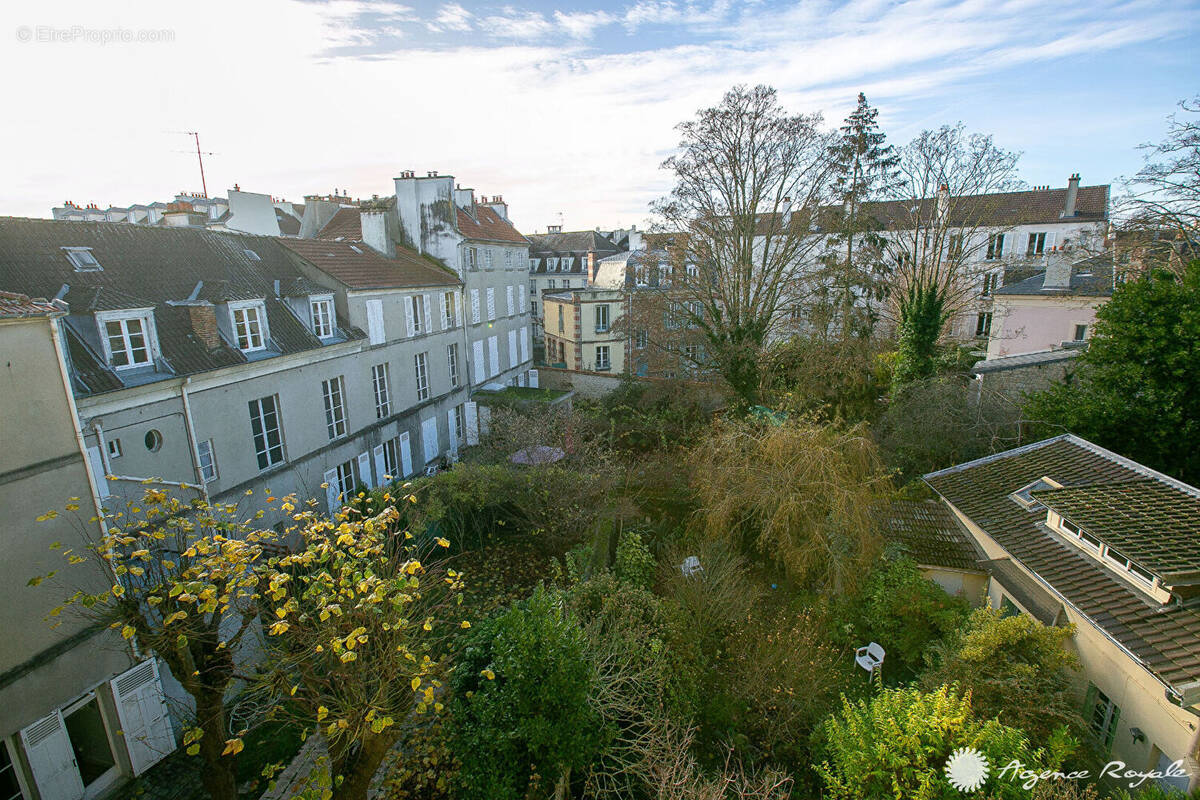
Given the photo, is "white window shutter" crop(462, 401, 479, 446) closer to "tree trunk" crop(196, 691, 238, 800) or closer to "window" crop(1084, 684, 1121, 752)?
"tree trunk" crop(196, 691, 238, 800)

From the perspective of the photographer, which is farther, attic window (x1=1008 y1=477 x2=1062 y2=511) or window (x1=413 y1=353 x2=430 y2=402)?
window (x1=413 y1=353 x2=430 y2=402)

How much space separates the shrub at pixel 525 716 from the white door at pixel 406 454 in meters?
14.3

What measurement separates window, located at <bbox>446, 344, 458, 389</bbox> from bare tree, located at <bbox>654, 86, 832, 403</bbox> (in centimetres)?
960

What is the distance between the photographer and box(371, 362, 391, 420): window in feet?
60.7

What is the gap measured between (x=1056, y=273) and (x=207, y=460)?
29.5 m

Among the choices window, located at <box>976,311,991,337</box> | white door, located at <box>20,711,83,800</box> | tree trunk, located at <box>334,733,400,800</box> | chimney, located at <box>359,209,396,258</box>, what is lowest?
white door, located at <box>20,711,83,800</box>

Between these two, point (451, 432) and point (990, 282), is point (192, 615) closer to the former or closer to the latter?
point (451, 432)

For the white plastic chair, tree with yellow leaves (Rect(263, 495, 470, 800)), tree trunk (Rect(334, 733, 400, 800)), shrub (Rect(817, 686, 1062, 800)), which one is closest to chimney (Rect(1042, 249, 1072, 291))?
the white plastic chair

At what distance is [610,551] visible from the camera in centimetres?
1317

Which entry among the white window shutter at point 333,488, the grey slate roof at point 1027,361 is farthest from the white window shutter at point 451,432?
the grey slate roof at point 1027,361

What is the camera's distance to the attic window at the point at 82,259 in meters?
11.6

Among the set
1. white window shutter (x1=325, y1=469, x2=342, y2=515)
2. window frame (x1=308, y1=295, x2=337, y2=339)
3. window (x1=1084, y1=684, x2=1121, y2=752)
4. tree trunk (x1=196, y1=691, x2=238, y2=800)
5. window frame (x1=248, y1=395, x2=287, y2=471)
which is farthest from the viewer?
window frame (x1=308, y1=295, x2=337, y2=339)

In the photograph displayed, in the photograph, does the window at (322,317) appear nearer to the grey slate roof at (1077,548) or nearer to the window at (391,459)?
the window at (391,459)

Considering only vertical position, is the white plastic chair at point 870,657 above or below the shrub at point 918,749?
below
